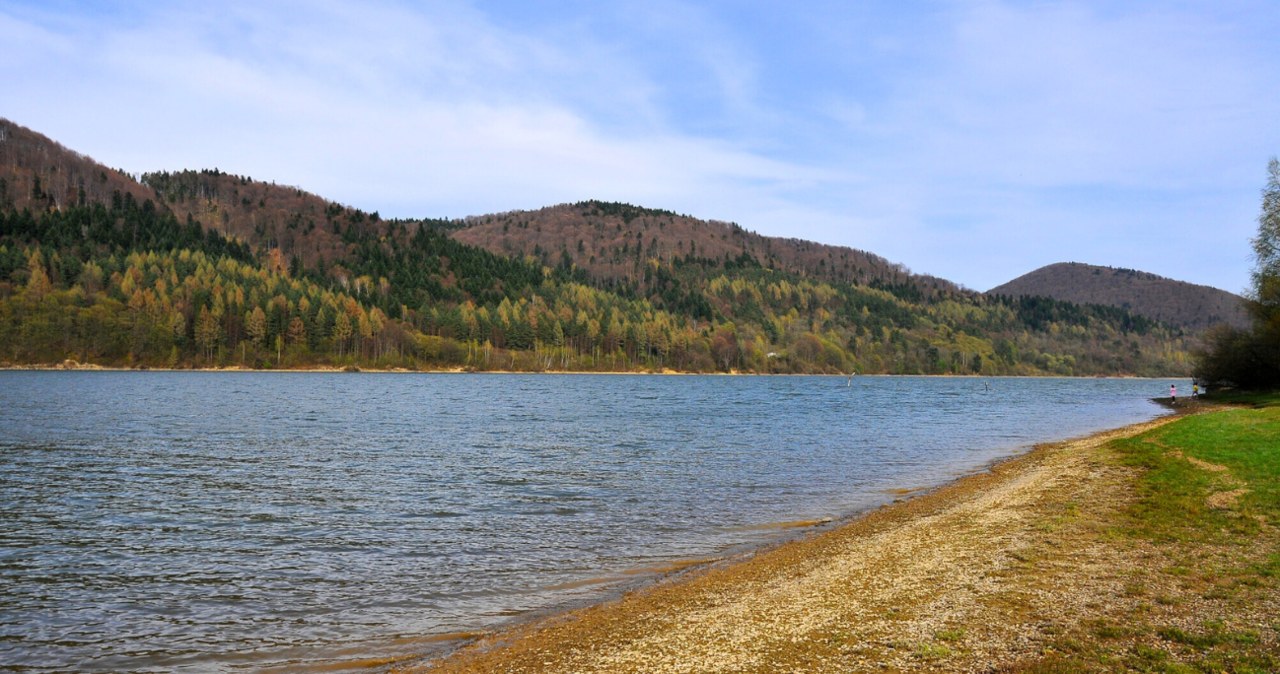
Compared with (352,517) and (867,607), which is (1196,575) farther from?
(352,517)

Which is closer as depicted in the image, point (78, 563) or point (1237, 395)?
point (78, 563)

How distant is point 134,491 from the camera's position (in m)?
24.7

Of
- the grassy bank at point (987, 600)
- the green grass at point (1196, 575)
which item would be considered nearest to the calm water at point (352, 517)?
the grassy bank at point (987, 600)

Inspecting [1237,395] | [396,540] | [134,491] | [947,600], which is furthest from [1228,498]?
[1237,395]

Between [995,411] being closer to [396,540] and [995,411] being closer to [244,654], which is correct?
[396,540]

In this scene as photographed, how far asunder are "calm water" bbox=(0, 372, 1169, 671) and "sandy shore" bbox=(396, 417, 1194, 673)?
1891mm

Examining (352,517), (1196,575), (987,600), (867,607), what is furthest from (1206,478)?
(352,517)

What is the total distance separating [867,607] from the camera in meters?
11.7

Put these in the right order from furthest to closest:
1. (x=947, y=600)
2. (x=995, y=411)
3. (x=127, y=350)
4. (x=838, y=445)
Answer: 1. (x=127, y=350)
2. (x=995, y=411)
3. (x=838, y=445)
4. (x=947, y=600)

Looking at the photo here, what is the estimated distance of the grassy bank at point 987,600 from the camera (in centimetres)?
916

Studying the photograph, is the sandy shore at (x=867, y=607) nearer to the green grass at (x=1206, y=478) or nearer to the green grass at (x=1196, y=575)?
the green grass at (x=1196, y=575)

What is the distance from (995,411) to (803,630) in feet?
266

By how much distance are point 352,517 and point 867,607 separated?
1557 centimetres

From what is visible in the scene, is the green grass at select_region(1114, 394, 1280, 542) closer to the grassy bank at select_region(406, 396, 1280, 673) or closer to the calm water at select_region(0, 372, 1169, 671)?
the grassy bank at select_region(406, 396, 1280, 673)
